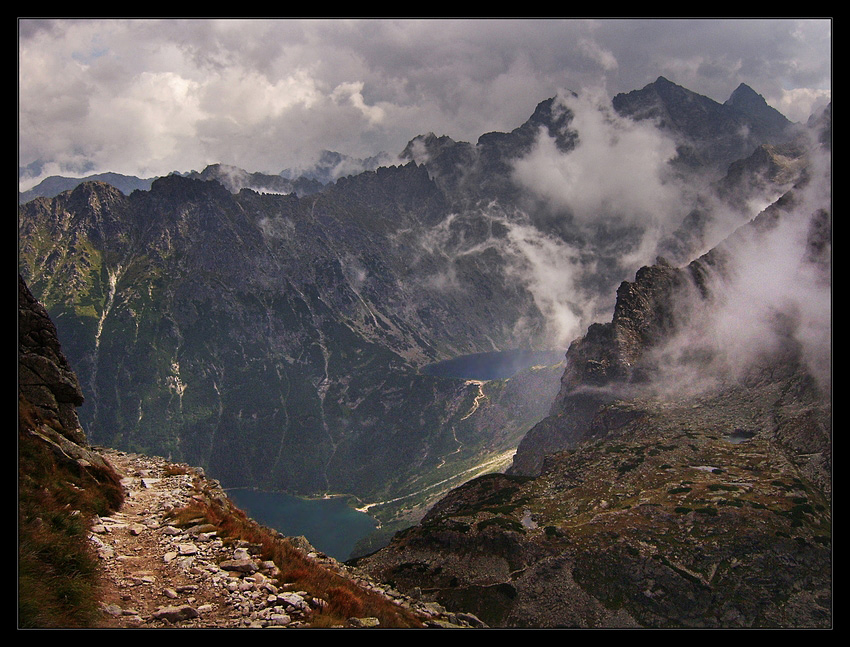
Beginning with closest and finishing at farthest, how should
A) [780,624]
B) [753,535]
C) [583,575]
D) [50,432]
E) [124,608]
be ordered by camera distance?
[124,608], [50,432], [780,624], [583,575], [753,535]

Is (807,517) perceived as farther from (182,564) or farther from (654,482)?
(182,564)

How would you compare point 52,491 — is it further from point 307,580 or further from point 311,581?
point 311,581

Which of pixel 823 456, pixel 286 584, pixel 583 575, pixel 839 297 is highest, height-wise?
pixel 839 297

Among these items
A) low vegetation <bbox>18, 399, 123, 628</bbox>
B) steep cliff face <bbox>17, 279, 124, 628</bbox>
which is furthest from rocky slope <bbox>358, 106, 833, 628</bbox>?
low vegetation <bbox>18, 399, 123, 628</bbox>

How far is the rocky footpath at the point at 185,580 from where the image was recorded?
16203mm

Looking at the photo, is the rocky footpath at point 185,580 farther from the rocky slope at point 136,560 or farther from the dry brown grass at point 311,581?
the dry brown grass at point 311,581

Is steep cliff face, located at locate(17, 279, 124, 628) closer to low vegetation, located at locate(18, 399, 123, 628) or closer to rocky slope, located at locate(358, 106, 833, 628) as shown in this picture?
low vegetation, located at locate(18, 399, 123, 628)

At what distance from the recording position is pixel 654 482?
346 ft

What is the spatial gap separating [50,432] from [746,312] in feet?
714

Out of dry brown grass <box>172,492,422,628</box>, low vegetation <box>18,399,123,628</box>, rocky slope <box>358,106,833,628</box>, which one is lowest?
rocky slope <box>358,106,833,628</box>

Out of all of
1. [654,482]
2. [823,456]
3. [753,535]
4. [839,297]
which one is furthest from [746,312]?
[839,297]

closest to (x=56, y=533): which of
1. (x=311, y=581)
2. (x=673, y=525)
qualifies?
(x=311, y=581)

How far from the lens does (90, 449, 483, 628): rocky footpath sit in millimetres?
16203

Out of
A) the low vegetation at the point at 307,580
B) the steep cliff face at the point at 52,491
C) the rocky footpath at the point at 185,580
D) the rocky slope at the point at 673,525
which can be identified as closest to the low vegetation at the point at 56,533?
the steep cliff face at the point at 52,491
